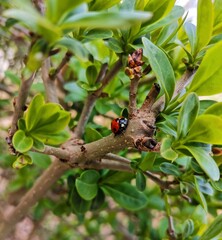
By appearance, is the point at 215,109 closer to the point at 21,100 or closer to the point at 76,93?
the point at 21,100

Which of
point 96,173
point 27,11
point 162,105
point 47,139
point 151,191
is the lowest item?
point 151,191

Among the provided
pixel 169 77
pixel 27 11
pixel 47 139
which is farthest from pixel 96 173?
pixel 27 11

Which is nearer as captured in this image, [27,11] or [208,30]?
[27,11]

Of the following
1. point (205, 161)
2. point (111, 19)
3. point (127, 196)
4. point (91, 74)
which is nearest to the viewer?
point (111, 19)

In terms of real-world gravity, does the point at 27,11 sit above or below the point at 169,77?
above

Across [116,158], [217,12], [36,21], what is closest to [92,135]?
[116,158]

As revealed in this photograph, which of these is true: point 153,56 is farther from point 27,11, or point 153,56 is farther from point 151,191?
point 151,191
